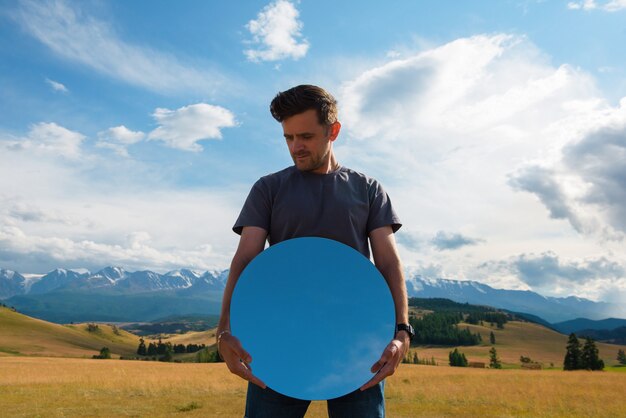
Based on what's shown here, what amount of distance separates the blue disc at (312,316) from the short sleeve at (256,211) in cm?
40

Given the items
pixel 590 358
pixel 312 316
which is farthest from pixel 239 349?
pixel 590 358

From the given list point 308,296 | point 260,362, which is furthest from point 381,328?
point 260,362

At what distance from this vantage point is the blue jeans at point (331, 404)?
3.00 metres

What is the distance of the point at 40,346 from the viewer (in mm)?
166875

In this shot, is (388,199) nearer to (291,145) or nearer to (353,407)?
(291,145)

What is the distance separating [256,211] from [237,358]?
900 millimetres

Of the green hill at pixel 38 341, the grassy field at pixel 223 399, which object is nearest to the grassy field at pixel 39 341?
the green hill at pixel 38 341

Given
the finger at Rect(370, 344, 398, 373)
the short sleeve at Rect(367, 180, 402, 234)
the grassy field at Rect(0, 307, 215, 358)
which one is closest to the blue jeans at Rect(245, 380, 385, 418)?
the finger at Rect(370, 344, 398, 373)

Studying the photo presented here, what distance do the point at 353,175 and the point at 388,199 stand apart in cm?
28

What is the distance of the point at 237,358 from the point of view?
291 cm

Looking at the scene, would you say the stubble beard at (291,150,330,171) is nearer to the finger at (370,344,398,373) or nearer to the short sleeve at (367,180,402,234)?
the short sleeve at (367,180,402,234)

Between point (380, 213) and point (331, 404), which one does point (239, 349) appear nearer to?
point (331, 404)

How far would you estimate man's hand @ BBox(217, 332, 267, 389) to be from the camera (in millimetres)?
2879

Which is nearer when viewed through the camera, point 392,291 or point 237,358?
point 237,358
